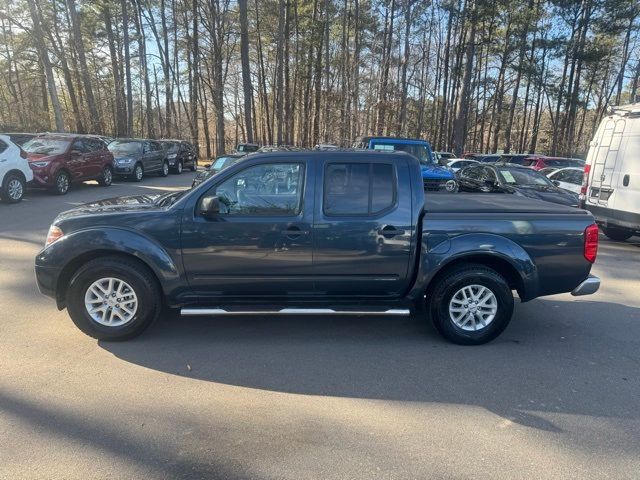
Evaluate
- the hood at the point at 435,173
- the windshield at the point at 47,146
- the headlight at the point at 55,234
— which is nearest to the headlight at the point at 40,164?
the windshield at the point at 47,146

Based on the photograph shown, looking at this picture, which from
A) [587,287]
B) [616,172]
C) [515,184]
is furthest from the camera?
[515,184]

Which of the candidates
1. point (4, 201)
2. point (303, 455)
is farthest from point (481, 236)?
point (4, 201)

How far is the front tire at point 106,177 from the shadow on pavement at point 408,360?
13.2 metres

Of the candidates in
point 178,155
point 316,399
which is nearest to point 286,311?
point 316,399

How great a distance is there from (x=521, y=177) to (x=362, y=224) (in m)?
9.00

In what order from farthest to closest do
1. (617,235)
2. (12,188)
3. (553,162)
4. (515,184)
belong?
(553,162) → (12,188) → (515,184) → (617,235)

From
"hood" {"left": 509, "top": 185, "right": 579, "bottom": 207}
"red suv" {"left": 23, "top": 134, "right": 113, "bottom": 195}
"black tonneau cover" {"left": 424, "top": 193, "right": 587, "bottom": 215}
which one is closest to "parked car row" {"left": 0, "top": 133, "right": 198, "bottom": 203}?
"red suv" {"left": 23, "top": 134, "right": 113, "bottom": 195}

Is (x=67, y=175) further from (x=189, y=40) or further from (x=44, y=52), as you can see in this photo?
(x=189, y=40)

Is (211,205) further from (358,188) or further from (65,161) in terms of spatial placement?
(65,161)

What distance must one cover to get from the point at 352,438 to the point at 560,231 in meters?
2.84

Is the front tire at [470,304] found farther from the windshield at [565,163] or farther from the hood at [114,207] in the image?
the windshield at [565,163]

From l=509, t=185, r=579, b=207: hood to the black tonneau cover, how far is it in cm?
579

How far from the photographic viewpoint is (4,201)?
11.6 metres

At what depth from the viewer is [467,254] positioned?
A: 420 cm
